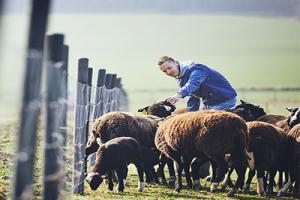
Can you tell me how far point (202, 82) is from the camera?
1518cm

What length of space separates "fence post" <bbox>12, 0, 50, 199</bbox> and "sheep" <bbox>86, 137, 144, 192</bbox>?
20.8 ft

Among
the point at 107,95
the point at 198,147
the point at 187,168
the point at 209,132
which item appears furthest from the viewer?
the point at 107,95

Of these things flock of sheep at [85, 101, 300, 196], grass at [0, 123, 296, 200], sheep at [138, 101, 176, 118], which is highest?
sheep at [138, 101, 176, 118]

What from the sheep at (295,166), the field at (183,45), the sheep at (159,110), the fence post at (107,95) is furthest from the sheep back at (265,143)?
the field at (183,45)

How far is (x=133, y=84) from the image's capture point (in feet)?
196

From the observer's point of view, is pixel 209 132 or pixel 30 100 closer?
pixel 30 100

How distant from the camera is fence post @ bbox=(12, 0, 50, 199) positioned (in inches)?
227

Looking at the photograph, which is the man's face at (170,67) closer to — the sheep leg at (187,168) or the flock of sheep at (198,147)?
the flock of sheep at (198,147)

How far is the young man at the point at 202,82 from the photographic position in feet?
48.8

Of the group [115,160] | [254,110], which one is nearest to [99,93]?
[254,110]

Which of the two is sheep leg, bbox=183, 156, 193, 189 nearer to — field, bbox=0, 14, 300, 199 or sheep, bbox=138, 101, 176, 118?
sheep, bbox=138, 101, 176, 118

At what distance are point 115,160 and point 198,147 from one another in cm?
129

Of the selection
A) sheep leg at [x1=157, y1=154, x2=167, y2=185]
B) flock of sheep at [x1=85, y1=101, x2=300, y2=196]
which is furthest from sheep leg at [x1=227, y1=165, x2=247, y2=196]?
sheep leg at [x1=157, y1=154, x2=167, y2=185]

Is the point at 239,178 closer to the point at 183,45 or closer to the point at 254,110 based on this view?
the point at 254,110
